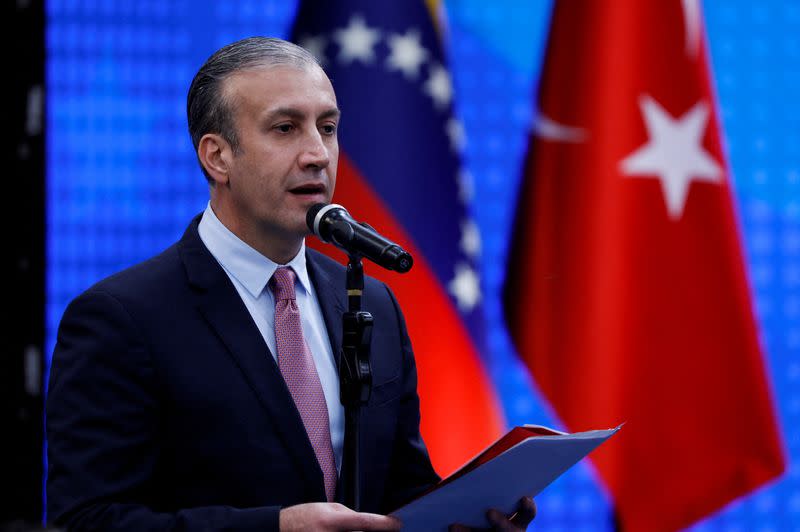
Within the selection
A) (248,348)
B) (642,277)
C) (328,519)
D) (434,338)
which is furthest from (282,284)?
(642,277)

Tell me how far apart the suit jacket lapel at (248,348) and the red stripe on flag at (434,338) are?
1191 millimetres

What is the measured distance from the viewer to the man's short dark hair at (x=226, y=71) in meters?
1.80

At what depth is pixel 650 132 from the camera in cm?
320

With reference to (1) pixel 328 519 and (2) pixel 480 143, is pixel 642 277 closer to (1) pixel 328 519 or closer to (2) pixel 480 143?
(2) pixel 480 143

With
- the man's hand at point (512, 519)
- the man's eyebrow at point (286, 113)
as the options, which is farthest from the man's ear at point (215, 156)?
the man's hand at point (512, 519)

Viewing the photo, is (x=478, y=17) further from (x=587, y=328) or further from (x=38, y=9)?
(x=38, y=9)

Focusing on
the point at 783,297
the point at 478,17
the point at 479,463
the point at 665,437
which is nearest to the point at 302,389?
the point at 479,463

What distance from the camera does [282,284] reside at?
6.01ft

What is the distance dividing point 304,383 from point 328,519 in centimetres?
31

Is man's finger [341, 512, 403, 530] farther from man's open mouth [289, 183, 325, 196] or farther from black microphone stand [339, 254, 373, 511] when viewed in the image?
man's open mouth [289, 183, 325, 196]

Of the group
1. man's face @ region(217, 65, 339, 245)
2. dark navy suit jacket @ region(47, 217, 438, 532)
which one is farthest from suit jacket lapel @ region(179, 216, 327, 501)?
man's face @ region(217, 65, 339, 245)

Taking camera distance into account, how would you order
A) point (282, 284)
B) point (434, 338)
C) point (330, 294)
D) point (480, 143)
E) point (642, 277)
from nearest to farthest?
point (282, 284)
point (330, 294)
point (434, 338)
point (642, 277)
point (480, 143)

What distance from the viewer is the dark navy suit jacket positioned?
1.59 meters

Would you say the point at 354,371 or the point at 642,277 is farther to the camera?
the point at 642,277
